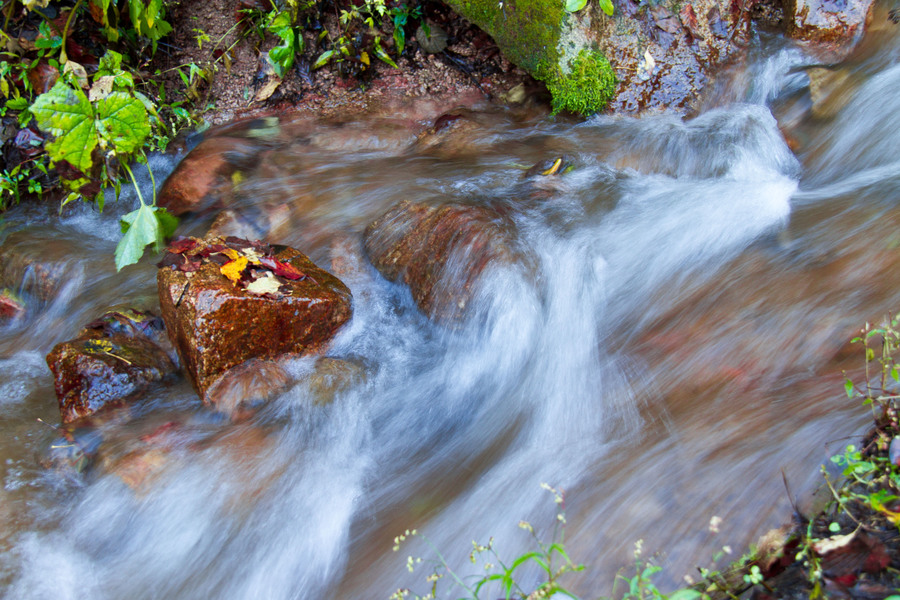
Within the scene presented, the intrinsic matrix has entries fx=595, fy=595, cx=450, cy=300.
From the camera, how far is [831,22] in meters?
4.11

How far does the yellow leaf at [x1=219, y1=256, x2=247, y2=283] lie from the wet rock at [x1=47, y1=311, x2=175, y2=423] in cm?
59

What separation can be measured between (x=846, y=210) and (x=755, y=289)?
2.58 ft

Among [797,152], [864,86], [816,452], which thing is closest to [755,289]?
[816,452]

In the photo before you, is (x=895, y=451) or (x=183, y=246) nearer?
(x=895, y=451)

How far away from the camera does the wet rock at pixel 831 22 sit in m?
4.08

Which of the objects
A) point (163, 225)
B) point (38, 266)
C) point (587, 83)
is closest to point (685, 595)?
point (163, 225)

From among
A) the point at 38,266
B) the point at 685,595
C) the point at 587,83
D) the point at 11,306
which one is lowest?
the point at 11,306

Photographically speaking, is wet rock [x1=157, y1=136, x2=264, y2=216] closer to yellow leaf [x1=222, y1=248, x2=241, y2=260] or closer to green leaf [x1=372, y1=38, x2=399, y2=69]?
yellow leaf [x1=222, y1=248, x2=241, y2=260]

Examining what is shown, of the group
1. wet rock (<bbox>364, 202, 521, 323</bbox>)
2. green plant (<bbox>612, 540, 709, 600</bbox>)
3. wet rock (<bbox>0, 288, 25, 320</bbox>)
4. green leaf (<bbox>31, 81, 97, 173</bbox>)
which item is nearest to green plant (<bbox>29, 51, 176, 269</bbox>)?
green leaf (<bbox>31, 81, 97, 173</bbox>)

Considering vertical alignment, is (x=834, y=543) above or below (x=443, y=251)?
above

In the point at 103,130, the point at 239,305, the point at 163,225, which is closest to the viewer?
the point at 239,305

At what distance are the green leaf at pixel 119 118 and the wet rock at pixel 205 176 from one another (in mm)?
514

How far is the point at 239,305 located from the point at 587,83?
281 centimetres

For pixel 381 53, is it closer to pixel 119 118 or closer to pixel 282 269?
pixel 119 118
